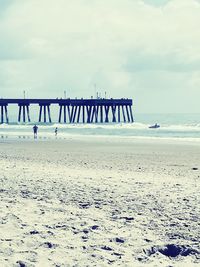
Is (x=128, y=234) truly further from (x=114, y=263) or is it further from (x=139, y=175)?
(x=139, y=175)

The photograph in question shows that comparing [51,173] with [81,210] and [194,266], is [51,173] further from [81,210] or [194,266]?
[194,266]

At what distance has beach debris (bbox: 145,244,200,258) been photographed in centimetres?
569

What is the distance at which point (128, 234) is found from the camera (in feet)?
20.6

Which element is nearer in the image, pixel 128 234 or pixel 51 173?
pixel 128 234

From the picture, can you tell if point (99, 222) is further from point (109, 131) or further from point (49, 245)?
point (109, 131)

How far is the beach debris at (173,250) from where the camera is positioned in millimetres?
5691

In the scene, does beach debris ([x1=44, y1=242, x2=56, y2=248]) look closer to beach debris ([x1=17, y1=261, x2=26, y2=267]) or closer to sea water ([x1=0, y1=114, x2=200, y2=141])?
beach debris ([x1=17, y1=261, x2=26, y2=267])

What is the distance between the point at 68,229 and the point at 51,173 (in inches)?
251

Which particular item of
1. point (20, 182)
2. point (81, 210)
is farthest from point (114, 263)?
point (20, 182)

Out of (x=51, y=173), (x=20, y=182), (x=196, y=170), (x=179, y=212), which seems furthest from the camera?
(x=196, y=170)

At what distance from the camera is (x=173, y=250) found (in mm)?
5801

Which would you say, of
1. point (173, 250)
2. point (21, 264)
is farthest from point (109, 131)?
point (21, 264)

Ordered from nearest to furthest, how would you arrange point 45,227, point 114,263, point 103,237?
point 114,263
point 103,237
point 45,227

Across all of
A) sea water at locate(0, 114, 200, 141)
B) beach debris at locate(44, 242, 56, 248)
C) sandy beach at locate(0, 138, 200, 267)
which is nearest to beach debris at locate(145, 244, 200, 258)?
sandy beach at locate(0, 138, 200, 267)
